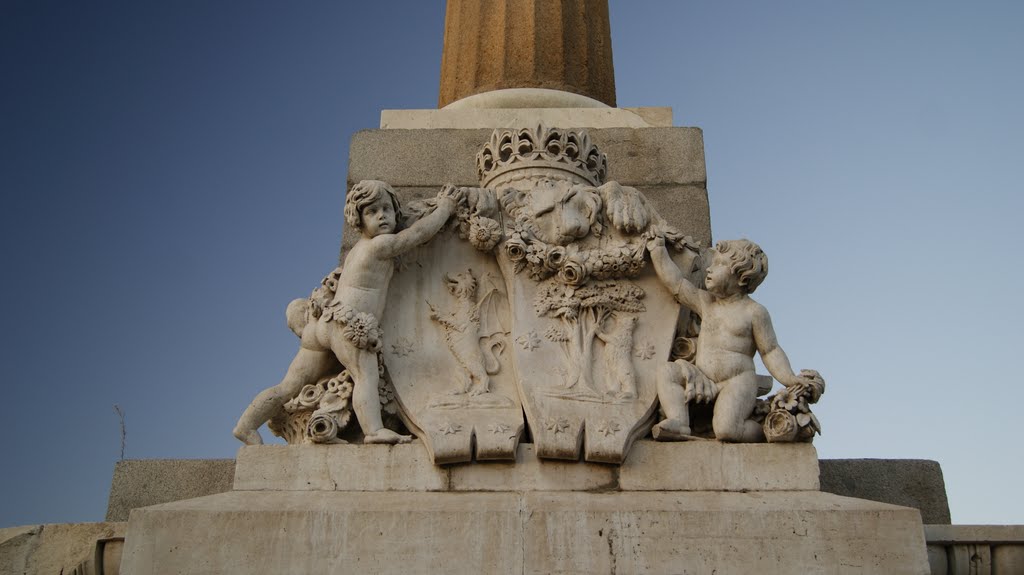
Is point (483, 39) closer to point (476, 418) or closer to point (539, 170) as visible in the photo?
point (539, 170)

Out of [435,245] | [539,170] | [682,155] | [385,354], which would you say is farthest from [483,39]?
[385,354]

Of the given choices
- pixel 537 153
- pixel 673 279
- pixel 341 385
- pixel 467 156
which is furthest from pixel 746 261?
pixel 467 156

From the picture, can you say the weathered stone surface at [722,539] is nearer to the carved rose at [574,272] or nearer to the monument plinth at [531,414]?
the monument plinth at [531,414]

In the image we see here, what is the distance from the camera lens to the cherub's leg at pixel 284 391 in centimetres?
679

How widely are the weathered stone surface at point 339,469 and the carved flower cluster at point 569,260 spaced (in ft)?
5.23

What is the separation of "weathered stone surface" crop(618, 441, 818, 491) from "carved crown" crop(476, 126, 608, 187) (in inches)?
101

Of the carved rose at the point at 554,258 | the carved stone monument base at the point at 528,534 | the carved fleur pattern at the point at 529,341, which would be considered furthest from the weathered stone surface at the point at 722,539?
the carved rose at the point at 554,258

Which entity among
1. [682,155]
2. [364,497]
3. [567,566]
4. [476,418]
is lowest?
[567,566]

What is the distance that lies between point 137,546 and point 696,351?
154 inches

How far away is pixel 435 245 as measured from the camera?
Result: 724cm

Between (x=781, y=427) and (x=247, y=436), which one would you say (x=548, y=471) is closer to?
(x=781, y=427)

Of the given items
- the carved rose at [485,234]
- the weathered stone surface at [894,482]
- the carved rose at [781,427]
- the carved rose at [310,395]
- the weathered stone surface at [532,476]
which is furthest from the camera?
the weathered stone surface at [894,482]

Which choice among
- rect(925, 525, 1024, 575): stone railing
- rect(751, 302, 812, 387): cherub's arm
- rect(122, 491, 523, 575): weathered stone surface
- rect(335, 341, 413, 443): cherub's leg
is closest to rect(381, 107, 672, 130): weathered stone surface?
rect(751, 302, 812, 387): cherub's arm

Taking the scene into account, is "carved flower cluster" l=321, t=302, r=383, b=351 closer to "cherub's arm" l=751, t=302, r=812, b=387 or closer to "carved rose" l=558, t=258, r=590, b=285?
"carved rose" l=558, t=258, r=590, b=285
